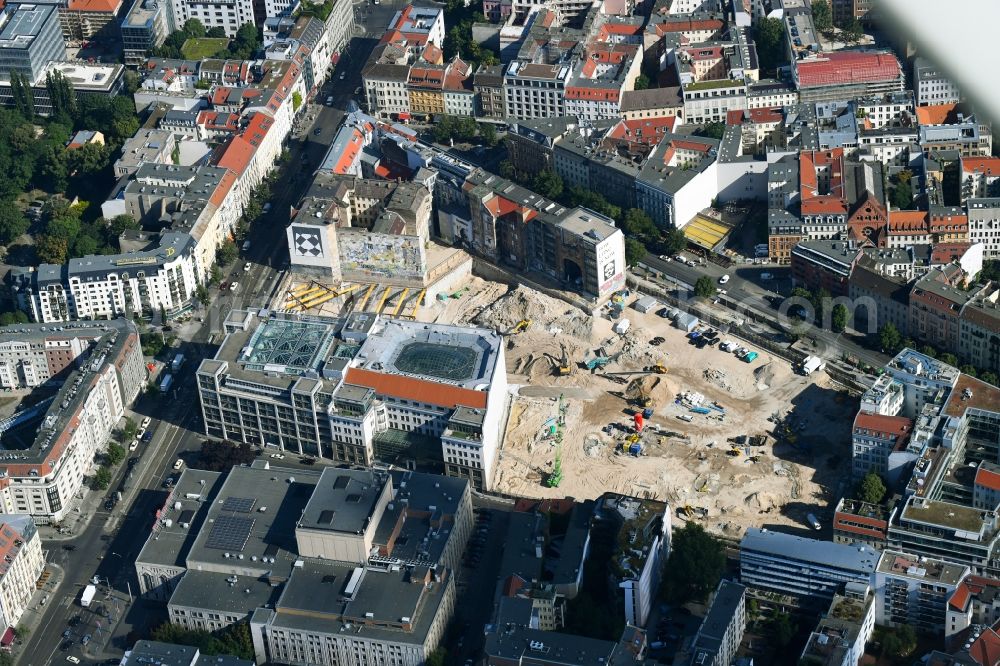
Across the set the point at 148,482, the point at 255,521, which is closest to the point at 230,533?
the point at 255,521

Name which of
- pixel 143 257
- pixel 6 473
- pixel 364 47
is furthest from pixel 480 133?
pixel 6 473

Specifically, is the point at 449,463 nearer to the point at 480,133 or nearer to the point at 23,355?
the point at 23,355

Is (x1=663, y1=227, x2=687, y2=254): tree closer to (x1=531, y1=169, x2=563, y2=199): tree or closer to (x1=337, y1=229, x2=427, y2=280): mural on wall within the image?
(x1=531, y1=169, x2=563, y2=199): tree

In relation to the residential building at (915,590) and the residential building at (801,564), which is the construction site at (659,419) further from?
the residential building at (915,590)

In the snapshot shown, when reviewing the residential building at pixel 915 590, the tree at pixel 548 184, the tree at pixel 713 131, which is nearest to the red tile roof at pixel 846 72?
the tree at pixel 713 131

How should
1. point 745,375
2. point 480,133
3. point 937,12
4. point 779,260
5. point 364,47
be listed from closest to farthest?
point 937,12
point 745,375
point 779,260
point 480,133
point 364,47
